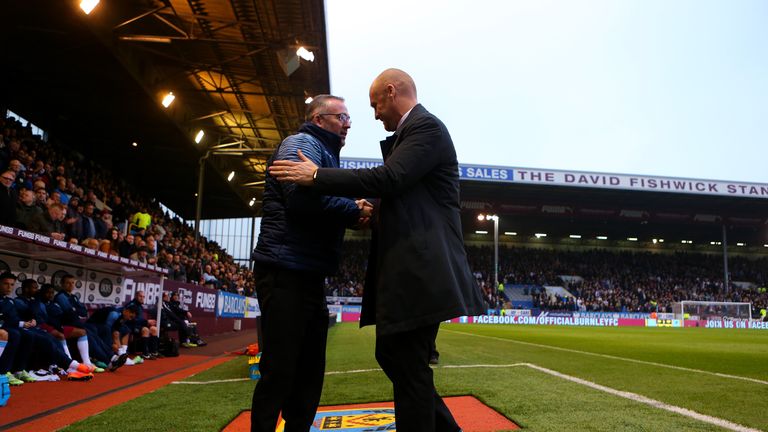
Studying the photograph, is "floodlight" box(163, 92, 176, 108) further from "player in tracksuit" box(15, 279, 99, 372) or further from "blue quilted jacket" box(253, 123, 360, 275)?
"blue quilted jacket" box(253, 123, 360, 275)

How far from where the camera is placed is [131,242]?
12.7 meters

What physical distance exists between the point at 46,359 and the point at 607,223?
4550cm

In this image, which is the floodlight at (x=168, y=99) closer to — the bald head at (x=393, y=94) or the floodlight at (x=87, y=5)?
the floodlight at (x=87, y=5)

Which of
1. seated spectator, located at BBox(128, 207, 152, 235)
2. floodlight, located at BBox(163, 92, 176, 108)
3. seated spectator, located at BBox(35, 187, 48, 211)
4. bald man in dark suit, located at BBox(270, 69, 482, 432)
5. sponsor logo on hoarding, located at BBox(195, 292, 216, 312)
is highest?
floodlight, located at BBox(163, 92, 176, 108)

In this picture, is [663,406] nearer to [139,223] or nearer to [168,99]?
[139,223]

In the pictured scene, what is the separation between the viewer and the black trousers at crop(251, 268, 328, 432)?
2713 mm

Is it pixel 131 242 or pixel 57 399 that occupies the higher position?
pixel 131 242

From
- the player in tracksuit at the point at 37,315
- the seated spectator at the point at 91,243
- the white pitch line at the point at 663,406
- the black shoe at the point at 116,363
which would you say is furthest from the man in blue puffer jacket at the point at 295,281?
the seated spectator at the point at 91,243

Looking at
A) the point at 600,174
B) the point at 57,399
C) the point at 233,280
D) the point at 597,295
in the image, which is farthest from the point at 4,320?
the point at 597,295

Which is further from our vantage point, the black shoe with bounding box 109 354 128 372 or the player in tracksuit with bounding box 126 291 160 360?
the player in tracksuit with bounding box 126 291 160 360

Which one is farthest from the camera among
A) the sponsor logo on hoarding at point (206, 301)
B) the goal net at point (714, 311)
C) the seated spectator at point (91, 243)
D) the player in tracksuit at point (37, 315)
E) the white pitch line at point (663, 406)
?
the goal net at point (714, 311)

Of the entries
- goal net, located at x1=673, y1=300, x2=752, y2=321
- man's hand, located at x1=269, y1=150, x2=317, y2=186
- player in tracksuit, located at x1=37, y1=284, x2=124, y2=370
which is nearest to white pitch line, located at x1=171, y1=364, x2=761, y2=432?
player in tracksuit, located at x1=37, y1=284, x2=124, y2=370

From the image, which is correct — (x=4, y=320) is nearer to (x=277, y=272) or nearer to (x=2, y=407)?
(x=2, y=407)

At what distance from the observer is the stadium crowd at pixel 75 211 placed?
8836 mm
